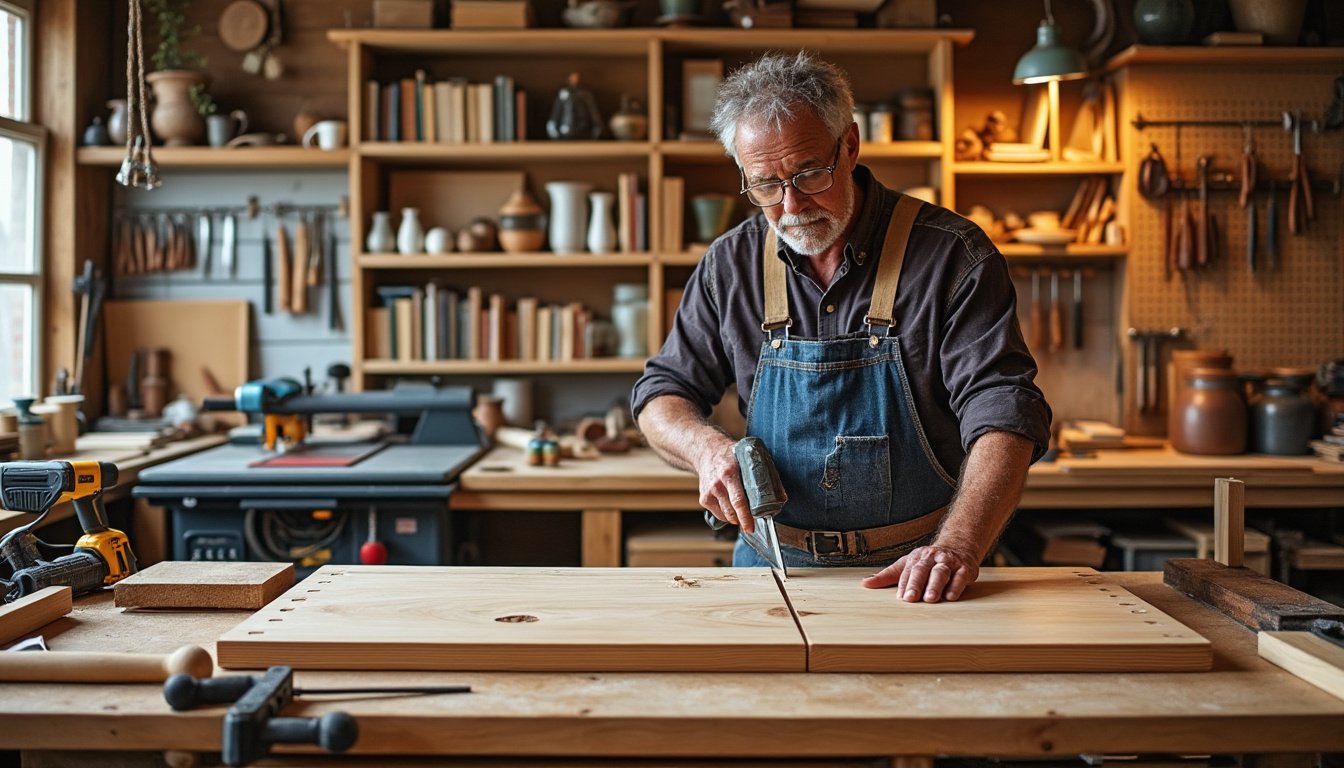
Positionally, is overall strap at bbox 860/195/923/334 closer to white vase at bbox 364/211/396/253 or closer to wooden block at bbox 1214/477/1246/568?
wooden block at bbox 1214/477/1246/568

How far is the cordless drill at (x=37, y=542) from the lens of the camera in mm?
1882

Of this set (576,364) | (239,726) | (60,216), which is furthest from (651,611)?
(60,216)

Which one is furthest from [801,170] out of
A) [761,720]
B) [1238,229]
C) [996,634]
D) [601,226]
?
[1238,229]

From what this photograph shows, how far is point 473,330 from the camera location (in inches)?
169

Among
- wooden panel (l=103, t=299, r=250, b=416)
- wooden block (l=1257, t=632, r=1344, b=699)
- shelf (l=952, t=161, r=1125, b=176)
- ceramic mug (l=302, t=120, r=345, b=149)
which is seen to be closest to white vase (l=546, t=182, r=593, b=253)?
ceramic mug (l=302, t=120, r=345, b=149)

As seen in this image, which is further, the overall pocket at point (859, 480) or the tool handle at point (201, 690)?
the overall pocket at point (859, 480)

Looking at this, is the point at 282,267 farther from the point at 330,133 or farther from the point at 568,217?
the point at 568,217

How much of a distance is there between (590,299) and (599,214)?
0.43 m

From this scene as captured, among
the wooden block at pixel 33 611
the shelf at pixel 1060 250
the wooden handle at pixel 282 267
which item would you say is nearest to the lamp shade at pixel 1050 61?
the shelf at pixel 1060 250

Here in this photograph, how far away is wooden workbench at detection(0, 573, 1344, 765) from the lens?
1344mm

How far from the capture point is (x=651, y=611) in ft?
5.49

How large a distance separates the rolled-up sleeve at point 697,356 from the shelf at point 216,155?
2.21 m

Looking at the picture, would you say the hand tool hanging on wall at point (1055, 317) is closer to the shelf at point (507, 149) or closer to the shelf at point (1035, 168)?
the shelf at point (1035, 168)

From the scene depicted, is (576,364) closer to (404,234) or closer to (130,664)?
(404,234)
